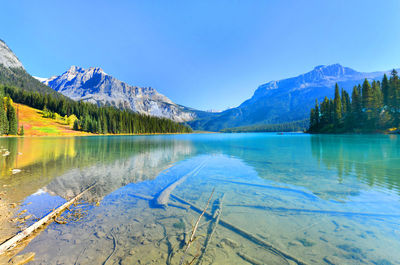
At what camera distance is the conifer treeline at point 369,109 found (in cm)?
6606

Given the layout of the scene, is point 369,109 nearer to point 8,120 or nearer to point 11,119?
point 11,119

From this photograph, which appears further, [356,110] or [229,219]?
[356,110]

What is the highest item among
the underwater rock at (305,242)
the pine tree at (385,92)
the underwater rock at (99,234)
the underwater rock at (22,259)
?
the pine tree at (385,92)

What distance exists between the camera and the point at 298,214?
272 inches

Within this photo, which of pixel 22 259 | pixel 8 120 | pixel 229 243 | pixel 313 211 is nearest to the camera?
pixel 22 259

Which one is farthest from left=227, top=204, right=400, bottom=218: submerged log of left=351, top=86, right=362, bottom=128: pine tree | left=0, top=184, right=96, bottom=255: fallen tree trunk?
left=351, top=86, right=362, bottom=128: pine tree

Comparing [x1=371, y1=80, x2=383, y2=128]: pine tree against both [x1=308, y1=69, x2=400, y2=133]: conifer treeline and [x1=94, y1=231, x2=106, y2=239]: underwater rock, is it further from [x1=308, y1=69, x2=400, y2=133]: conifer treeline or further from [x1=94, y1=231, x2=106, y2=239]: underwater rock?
[x1=94, y1=231, x2=106, y2=239]: underwater rock

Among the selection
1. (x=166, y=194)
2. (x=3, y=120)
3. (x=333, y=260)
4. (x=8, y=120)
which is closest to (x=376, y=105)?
(x=333, y=260)

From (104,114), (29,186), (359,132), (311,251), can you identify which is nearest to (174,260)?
(311,251)

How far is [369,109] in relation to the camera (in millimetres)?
71938

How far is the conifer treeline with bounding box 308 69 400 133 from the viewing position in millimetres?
66062

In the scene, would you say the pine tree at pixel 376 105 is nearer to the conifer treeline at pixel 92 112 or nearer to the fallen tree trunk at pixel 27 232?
the fallen tree trunk at pixel 27 232

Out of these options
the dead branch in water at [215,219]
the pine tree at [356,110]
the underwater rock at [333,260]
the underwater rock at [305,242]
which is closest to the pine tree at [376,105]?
the pine tree at [356,110]

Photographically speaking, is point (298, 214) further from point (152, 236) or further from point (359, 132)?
point (359, 132)
